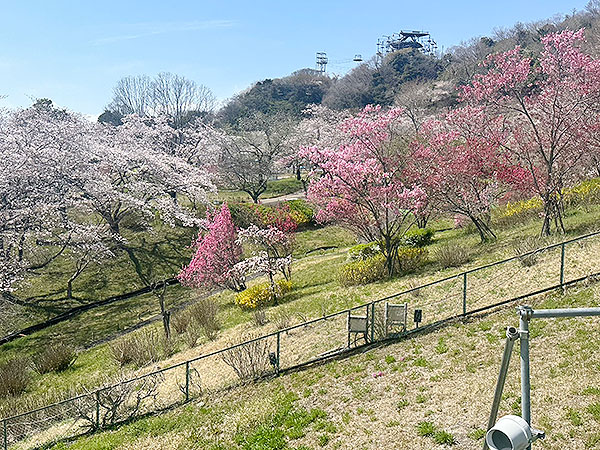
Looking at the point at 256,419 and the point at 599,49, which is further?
the point at 599,49

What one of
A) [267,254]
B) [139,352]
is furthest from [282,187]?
[139,352]

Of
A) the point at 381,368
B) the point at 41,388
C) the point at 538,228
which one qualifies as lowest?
the point at 41,388

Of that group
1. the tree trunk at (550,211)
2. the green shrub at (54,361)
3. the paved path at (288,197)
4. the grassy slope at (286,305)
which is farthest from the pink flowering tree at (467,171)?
the paved path at (288,197)

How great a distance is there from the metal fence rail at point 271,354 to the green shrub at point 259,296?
504 cm

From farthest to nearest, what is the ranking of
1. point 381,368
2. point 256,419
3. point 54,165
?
1. point 54,165
2. point 381,368
3. point 256,419

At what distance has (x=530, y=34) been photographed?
77.5 meters

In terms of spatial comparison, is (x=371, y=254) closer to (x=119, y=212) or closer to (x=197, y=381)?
(x=197, y=381)

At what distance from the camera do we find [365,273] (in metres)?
17.4

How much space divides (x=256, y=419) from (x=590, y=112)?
47.0 feet

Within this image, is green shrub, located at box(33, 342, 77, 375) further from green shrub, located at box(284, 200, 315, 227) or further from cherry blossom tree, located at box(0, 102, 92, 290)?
green shrub, located at box(284, 200, 315, 227)

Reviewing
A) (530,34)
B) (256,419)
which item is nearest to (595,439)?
(256,419)

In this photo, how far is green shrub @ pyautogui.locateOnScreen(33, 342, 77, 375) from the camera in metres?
15.2

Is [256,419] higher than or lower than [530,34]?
lower

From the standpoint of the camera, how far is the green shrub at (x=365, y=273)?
1736 cm
